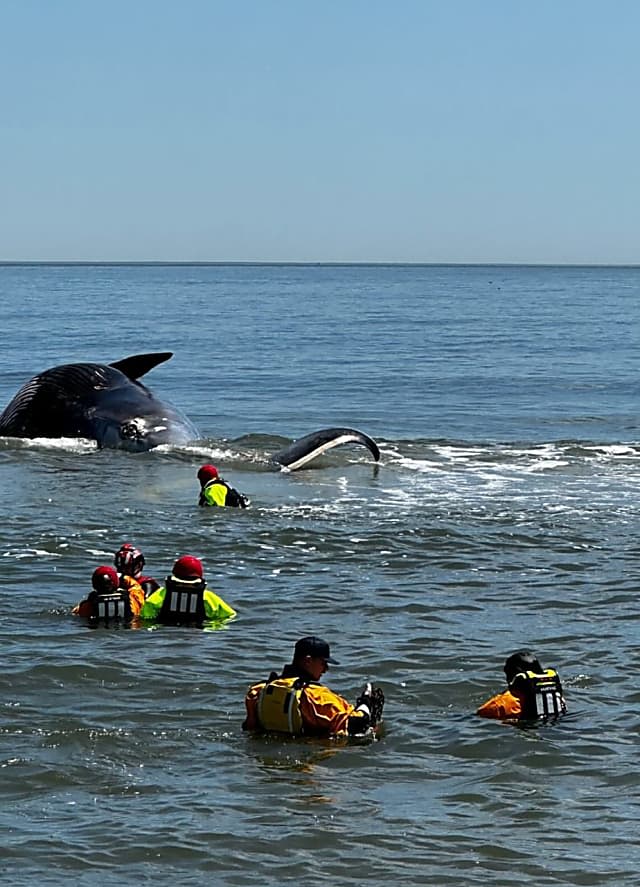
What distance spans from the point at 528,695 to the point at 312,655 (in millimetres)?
1881

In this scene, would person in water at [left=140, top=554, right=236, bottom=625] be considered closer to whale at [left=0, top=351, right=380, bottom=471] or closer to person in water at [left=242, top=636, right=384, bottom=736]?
person in water at [left=242, top=636, right=384, bottom=736]

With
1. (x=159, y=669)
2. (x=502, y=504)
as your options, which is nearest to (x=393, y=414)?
(x=502, y=504)

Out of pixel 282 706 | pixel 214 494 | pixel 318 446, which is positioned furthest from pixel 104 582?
pixel 318 446

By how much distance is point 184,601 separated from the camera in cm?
1504

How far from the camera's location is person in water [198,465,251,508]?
2119 centimetres

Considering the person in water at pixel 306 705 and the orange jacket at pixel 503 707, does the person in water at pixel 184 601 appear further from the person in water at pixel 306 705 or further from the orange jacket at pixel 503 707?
the orange jacket at pixel 503 707

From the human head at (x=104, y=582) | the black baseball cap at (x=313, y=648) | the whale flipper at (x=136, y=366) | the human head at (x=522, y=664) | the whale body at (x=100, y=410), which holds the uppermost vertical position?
the whale flipper at (x=136, y=366)

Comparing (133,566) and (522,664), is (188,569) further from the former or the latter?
(522,664)

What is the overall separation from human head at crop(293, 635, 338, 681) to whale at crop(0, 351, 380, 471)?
1460 cm

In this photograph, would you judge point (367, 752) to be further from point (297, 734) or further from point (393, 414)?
point (393, 414)

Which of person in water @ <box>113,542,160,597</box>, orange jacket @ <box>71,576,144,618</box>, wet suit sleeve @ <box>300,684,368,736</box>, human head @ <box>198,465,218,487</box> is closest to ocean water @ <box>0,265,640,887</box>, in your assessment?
wet suit sleeve @ <box>300,684,368,736</box>

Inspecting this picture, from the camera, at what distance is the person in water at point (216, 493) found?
21188 mm

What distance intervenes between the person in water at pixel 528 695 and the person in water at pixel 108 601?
14.2 feet

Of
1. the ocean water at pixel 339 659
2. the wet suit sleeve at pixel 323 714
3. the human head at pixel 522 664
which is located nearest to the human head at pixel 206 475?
the ocean water at pixel 339 659
